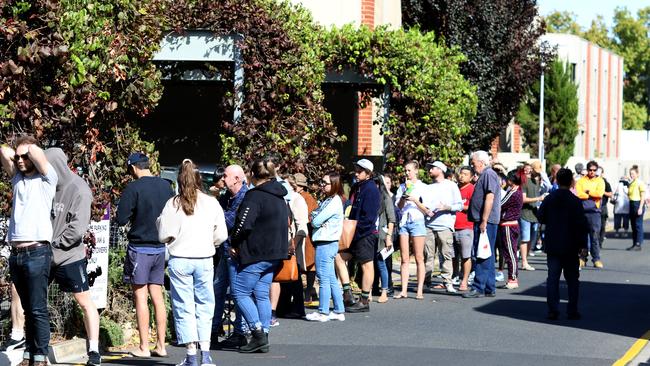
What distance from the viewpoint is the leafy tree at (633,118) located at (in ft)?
322

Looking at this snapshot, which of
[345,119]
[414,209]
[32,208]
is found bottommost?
[414,209]

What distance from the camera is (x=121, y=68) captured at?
1162 centimetres

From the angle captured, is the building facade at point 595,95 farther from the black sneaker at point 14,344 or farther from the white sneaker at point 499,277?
the black sneaker at point 14,344

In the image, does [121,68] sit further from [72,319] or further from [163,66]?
[163,66]

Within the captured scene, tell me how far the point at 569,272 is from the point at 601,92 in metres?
53.6

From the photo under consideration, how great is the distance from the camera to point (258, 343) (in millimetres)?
10984

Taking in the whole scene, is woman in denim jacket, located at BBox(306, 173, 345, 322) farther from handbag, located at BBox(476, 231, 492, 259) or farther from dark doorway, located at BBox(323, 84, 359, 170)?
dark doorway, located at BBox(323, 84, 359, 170)

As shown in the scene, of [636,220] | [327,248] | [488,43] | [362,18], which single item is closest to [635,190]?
[636,220]

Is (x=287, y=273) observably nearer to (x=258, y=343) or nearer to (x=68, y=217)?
(x=258, y=343)

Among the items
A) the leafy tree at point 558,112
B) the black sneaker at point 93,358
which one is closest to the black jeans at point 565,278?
the black sneaker at point 93,358

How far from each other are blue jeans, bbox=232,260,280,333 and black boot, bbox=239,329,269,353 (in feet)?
0.21

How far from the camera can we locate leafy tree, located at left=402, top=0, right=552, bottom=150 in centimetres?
2648

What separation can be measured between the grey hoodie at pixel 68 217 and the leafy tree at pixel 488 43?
58.1 feet

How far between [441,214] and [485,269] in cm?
99
